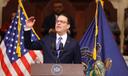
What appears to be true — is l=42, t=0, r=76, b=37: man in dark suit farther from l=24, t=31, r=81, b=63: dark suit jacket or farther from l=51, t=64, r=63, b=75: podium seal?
l=51, t=64, r=63, b=75: podium seal

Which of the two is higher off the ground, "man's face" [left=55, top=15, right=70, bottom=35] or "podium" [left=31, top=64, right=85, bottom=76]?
"man's face" [left=55, top=15, right=70, bottom=35]

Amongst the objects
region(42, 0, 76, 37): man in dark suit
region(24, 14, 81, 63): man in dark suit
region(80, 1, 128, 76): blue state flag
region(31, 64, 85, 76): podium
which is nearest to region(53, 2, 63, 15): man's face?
region(42, 0, 76, 37): man in dark suit

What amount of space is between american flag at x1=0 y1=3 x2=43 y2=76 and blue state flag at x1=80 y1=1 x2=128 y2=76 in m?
0.76

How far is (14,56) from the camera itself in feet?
21.8

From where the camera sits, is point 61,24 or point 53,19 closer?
point 61,24

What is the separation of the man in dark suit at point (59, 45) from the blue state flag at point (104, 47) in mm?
1158

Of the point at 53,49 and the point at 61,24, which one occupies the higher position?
the point at 61,24

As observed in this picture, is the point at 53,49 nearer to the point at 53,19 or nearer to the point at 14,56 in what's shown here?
the point at 14,56

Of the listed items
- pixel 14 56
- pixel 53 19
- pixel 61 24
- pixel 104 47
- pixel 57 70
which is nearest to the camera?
pixel 57 70

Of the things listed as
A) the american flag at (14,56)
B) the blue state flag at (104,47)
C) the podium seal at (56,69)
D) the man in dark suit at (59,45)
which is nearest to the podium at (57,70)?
the podium seal at (56,69)

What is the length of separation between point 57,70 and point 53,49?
72 cm

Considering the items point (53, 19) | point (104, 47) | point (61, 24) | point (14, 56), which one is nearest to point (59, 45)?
point (61, 24)

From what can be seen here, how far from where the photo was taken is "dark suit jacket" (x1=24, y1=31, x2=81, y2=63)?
5.04 m

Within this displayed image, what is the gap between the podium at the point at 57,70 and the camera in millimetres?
4383
